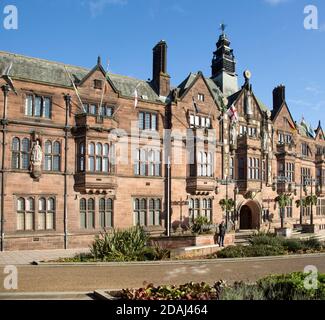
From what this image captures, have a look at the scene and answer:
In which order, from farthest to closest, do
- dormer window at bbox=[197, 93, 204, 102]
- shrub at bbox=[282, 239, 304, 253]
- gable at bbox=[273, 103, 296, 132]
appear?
gable at bbox=[273, 103, 296, 132]
dormer window at bbox=[197, 93, 204, 102]
shrub at bbox=[282, 239, 304, 253]

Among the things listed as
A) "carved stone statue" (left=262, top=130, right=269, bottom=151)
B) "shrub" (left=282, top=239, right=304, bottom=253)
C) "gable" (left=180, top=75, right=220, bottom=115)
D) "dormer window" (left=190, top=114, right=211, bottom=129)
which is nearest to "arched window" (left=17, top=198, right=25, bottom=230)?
"dormer window" (left=190, top=114, right=211, bottom=129)

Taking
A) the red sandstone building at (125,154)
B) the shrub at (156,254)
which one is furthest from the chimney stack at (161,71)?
the shrub at (156,254)

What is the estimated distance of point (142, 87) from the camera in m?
32.3

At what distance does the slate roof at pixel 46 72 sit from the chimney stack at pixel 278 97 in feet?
56.8

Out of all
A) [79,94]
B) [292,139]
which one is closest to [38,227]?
[79,94]

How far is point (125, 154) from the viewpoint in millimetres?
28750

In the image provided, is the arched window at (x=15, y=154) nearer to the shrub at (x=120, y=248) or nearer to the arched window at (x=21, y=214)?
the arched window at (x=21, y=214)

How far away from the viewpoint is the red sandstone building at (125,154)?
81.2 feet

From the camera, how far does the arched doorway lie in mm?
36944

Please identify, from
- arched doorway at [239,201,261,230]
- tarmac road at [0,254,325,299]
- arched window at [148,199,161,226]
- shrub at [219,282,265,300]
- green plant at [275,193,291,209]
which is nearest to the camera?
shrub at [219,282,265,300]

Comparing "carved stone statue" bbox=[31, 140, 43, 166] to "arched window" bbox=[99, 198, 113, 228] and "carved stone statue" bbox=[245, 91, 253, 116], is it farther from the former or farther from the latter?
"carved stone statue" bbox=[245, 91, 253, 116]

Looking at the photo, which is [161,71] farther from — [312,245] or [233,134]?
[312,245]

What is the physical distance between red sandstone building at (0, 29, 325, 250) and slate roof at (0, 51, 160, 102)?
0.27 feet
